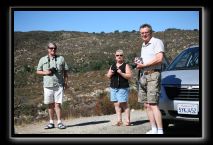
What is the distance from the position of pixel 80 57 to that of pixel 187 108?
3080cm

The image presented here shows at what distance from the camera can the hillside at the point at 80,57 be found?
21.7 meters

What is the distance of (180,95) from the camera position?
7145 millimetres

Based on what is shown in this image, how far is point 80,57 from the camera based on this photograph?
37.5 meters

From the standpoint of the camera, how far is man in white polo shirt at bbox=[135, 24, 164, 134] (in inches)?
268

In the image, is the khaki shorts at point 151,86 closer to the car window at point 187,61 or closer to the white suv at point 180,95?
the white suv at point 180,95

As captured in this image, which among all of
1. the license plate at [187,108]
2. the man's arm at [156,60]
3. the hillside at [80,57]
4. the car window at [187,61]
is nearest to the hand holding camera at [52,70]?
the man's arm at [156,60]

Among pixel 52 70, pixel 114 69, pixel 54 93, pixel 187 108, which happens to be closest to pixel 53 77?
pixel 52 70

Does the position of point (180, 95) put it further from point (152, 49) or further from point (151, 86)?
point (152, 49)

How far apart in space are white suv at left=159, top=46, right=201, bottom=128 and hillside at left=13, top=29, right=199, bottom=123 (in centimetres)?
522

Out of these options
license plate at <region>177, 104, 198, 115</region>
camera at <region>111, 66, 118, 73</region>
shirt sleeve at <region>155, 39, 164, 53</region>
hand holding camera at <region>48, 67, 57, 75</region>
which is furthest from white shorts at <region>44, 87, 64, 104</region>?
Answer: license plate at <region>177, 104, 198, 115</region>

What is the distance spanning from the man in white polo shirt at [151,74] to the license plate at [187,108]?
16.1 inches

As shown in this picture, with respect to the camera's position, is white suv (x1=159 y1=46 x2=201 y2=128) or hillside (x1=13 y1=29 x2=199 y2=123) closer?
white suv (x1=159 y1=46 x2=201 y2=128)

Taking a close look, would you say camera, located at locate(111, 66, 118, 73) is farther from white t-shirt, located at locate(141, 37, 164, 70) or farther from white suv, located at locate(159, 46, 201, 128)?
white t-shirt, located at locate(141, 37, 164, 70)
